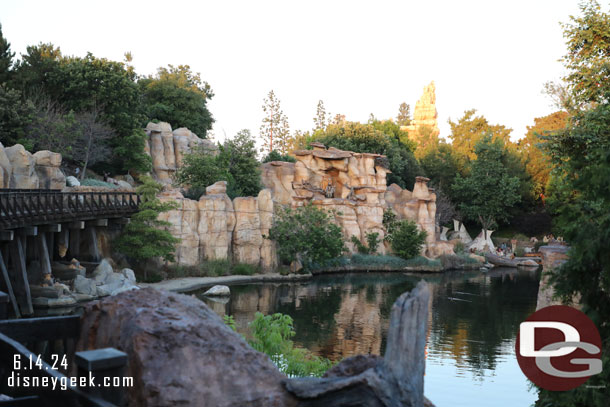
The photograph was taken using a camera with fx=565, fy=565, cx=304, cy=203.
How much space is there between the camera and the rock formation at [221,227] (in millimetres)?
25781

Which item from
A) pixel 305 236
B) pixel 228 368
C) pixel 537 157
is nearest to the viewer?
pixel 228 368

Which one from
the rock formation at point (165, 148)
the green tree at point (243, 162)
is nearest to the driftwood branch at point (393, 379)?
the green tree at point (243, 162)

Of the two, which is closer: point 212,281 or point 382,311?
point 382,311

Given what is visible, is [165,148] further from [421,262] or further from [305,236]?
[421,262]

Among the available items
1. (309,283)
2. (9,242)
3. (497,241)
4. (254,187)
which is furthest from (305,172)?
(9,242)

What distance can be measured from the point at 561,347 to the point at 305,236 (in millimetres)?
24827

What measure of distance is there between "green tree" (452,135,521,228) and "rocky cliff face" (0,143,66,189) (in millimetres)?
32433

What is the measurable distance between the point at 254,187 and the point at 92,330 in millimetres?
31190

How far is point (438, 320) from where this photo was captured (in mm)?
20297

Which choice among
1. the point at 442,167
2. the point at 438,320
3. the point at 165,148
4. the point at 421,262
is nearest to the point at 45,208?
the point at 438,320

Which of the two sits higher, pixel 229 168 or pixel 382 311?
pixel 229 168

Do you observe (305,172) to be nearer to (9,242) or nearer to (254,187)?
(254,187)

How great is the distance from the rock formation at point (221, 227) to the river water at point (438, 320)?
2.67m

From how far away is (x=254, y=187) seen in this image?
34969mm
